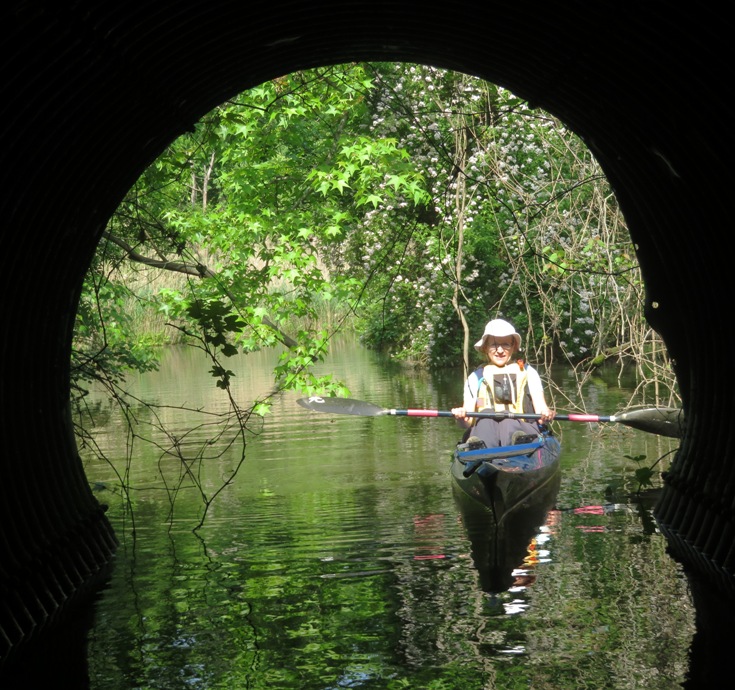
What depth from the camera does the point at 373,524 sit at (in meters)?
11.4

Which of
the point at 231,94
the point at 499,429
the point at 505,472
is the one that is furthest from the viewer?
the point at 499,429

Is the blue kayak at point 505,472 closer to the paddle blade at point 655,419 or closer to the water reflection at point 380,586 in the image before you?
the water reflection at point 380,586

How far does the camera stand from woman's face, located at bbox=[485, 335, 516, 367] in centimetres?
1306

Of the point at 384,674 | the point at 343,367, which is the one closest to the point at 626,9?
the point at 384,674

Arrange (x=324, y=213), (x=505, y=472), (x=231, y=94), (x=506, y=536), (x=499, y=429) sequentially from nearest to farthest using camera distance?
(x=231, y=94), (x=506, y=536), (x=505, y=472), (x=499, y=429), (x=324, y=213)

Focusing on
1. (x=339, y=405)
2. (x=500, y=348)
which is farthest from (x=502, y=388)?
(x=339, y=405)

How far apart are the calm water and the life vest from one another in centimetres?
→ 98

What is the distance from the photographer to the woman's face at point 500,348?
13.1m

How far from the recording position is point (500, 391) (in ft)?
43.1

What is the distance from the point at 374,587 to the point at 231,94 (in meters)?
3.45

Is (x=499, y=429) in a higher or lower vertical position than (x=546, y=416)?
lower

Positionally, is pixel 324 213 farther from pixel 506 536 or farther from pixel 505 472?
pixel 506 536

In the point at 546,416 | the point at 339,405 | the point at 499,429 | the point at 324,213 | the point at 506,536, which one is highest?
the point at 324,213

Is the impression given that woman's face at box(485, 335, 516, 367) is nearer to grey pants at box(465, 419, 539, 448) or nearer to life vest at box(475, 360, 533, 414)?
life vest at box(475, 360, 533, 414)
